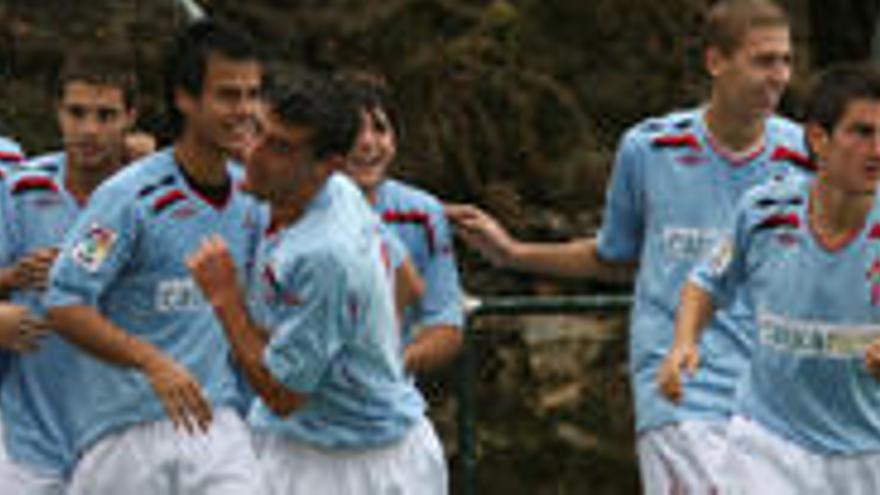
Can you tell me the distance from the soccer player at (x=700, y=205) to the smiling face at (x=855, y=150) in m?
0.77

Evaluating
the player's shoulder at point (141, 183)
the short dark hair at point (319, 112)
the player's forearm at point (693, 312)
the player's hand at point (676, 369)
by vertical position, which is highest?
the short dark hair at point (319, 112)

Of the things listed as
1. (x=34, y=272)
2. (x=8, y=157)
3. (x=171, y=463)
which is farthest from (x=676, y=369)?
(x=8, y=157)

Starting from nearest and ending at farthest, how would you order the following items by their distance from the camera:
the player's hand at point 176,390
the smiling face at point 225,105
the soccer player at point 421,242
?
the player's hand at point 176,390, the smiling face at point 225,105, the soccer player at point 421,242

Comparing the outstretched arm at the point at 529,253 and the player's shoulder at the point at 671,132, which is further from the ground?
the player's shoulder at the point at 671,132

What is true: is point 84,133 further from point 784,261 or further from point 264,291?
point 784,261

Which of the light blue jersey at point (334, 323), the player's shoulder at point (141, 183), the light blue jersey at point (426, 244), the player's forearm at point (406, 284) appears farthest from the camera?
the light blue jersey at point (426, 244)

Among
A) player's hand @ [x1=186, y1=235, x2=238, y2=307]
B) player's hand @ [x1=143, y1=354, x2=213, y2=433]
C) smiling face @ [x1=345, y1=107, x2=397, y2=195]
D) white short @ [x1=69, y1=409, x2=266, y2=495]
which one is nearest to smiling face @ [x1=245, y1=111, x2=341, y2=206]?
player's hand @ [x1=186, y1=235, x2=238, y2=307]

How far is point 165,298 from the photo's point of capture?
5.53 m

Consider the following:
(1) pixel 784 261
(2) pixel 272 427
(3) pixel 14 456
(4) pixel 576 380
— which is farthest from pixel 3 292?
(4) pixel 576 380

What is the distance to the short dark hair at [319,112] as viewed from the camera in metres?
4.92

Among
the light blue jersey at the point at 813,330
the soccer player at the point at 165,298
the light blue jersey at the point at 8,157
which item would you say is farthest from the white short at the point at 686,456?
the light blue jersey at the point at 8,157

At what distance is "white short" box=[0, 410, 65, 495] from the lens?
5.75 m

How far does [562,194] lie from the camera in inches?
440

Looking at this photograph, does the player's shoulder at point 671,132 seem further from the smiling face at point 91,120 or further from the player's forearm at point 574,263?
the smiling face at point 91,120
